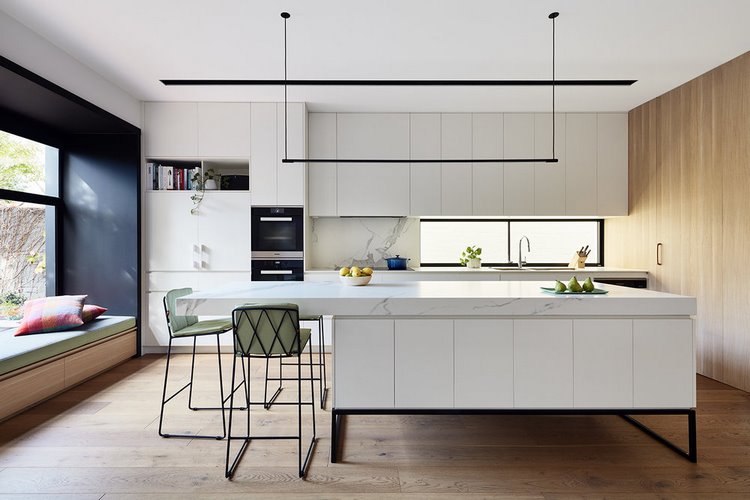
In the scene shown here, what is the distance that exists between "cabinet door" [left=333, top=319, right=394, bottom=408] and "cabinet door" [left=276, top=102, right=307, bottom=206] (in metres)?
2.40

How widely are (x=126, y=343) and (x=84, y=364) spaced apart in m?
0.62

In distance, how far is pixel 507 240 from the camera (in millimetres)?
5082

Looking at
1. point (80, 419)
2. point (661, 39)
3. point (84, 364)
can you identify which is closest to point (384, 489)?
point (80, 419)

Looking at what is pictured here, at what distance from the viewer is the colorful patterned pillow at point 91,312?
369cm

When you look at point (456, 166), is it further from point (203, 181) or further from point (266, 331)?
point (266, 331)

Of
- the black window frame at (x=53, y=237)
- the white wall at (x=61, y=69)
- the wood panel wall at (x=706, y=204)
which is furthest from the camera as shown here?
the black window frame at (x=53, y=237)

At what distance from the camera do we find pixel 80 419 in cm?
272

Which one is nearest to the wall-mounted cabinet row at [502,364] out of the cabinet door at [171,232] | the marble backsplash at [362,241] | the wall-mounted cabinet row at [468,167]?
the wall-mounted cabinet row at [468,167]

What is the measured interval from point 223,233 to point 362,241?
1604mm

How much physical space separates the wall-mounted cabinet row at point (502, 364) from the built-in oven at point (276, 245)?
223 cm

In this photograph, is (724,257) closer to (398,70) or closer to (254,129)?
(398,70)

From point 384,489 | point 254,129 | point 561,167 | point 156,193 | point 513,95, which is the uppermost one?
point 513,95

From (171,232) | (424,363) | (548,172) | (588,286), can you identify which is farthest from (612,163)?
(171,232)

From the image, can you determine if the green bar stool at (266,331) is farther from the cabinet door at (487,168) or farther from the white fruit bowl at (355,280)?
the cabinet door at (487,168)
